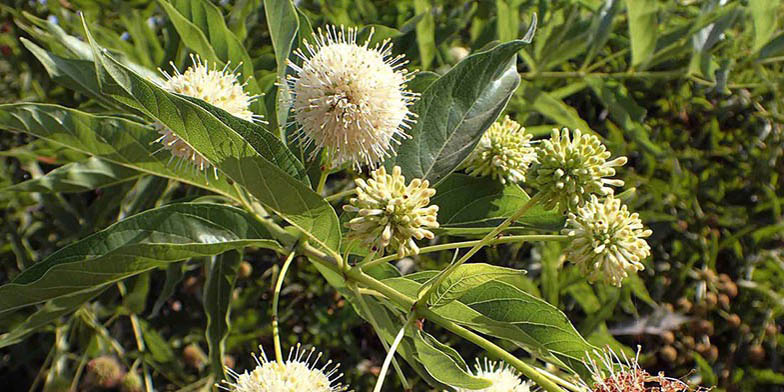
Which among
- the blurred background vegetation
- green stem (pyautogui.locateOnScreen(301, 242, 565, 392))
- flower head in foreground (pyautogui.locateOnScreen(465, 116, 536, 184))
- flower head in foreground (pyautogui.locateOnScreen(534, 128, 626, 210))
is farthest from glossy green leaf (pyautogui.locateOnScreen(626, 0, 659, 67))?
green stem (pyautogui.locateOnScreen(301, 242, 565, 392))

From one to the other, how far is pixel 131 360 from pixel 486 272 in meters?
1.75

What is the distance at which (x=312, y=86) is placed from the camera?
1.08 m

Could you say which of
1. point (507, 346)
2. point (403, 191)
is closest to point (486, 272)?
point (403, 191)

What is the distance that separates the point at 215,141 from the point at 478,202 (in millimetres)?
514

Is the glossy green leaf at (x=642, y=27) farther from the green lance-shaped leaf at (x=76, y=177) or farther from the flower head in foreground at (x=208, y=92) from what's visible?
the green lance-shaped leaf at (x=76, y=177)

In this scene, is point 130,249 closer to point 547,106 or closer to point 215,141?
point 215,141

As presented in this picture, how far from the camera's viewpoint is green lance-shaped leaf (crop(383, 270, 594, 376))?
0.96 meters

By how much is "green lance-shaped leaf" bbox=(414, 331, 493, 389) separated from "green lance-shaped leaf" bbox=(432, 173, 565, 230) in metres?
0.25

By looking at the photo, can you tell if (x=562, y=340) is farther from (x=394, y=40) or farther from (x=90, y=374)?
(x=90, y=374)

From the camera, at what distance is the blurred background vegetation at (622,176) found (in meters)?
1.76

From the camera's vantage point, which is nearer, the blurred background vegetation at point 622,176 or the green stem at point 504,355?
the green stem at point 504,355

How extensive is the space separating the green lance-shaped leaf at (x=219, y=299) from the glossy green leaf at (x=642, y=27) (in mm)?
1133

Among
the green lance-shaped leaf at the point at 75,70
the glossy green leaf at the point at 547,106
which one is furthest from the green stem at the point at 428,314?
the glossy green leaf at the point at 547,106

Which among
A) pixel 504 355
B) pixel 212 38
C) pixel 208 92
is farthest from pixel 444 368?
pixel 212 38
